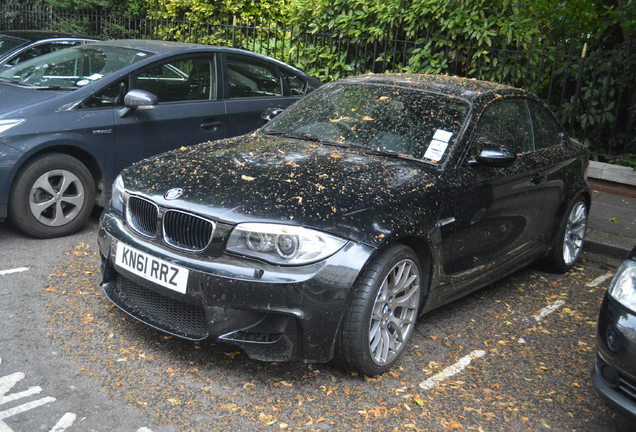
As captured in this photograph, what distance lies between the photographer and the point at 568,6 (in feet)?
29.6

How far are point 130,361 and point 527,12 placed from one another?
711cm

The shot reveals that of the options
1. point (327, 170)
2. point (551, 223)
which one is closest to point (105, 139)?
point (327, 170)

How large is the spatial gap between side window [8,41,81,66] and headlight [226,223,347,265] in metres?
7.05

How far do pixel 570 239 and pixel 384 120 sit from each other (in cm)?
230

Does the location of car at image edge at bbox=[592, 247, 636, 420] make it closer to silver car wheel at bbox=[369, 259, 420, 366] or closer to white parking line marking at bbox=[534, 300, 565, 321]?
silver car wheel at bbox=[369, 259, 420, 366]

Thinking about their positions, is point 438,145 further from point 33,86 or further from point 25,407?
point 33,86

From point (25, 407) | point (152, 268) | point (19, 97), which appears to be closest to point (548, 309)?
point (152, 268)

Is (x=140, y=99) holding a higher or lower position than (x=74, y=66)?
lower

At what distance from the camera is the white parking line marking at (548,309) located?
16.7ft

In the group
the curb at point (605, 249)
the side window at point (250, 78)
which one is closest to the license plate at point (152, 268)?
the side window at point (250, 78)

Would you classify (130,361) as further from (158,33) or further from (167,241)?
(158,33)

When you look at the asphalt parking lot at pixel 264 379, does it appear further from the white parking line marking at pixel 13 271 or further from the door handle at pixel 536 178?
the door handle at pixel 536 178

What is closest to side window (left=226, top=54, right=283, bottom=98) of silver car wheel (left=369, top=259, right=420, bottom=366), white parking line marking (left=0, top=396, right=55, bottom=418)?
silver car wheel (left=369, top=259, right=420, bottom=366)

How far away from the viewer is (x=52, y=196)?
19.2 ft
